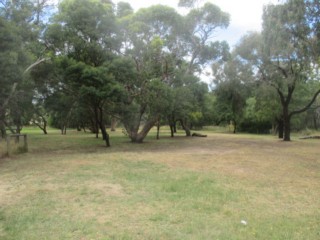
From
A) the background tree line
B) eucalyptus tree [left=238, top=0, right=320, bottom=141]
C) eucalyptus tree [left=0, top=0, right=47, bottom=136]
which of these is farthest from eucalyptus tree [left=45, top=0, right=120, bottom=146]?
eucalyptus tree [left=238, top=0, right=320, bottom=141]

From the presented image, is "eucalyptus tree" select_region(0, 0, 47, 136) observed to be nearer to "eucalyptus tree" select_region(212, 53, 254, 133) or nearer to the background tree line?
the background tree line

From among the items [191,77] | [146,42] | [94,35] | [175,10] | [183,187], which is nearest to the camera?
[183,187]

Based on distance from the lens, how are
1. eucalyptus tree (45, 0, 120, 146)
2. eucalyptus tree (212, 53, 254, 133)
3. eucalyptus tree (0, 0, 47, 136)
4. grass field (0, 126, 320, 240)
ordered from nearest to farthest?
grass field (0, 126, 320, 240), eucalyptus tree (0, 0, 47, 136), eucalyptus tree (45, 0, 120, 146), eucalyptus tree (212, 53, 254, 133)

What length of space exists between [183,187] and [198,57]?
55.7ft

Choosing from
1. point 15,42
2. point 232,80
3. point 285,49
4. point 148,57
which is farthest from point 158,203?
point 232,80

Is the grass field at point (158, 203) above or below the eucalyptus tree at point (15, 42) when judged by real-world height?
below

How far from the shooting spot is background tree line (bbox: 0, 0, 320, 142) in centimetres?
1152

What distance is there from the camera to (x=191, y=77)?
2164 centimetres

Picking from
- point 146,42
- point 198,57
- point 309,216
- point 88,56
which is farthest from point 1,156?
point 198,57

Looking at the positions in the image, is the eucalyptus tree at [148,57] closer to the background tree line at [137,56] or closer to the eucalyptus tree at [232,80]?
the background tree line at [137,56]

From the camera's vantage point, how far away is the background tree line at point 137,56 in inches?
454

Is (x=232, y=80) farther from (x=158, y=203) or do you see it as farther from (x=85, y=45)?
(x=158, y=203)

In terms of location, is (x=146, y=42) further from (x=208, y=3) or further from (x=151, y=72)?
(x=208, y=3)

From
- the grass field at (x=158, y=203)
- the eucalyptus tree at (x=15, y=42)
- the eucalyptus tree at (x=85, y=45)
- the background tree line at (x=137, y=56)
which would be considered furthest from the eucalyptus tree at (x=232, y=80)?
the grass field at (x=158, y=203)
